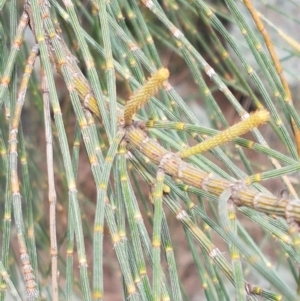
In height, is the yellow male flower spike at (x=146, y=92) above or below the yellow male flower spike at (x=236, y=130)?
above

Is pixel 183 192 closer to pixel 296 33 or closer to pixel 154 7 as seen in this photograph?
pixel 154 7

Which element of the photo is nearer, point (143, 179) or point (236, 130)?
point (236, 130)

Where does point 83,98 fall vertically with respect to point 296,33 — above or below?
below

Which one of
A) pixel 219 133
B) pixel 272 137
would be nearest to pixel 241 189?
pixel 219 133
